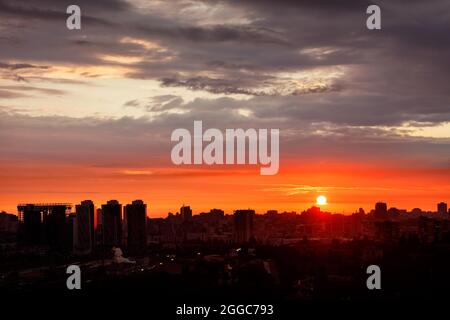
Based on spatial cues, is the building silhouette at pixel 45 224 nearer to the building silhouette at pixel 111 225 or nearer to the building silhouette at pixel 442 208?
the building silhouette at pixel 111 225

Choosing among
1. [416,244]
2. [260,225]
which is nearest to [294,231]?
[260,225]

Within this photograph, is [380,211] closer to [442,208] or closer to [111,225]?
[442,208]

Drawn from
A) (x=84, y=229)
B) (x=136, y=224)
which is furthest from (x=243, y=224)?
(x=84, y=229)

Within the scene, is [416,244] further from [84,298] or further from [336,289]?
[84,298]

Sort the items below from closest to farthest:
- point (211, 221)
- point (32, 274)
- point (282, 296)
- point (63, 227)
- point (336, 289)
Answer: point (282, 296), point (336, 289), point (32, 274), point (63, 227), point (211, 221)

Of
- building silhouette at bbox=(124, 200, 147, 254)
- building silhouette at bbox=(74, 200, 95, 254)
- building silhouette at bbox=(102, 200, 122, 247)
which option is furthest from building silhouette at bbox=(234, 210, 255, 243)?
building silhouette at bbox=(74, 200, 95, 254)
